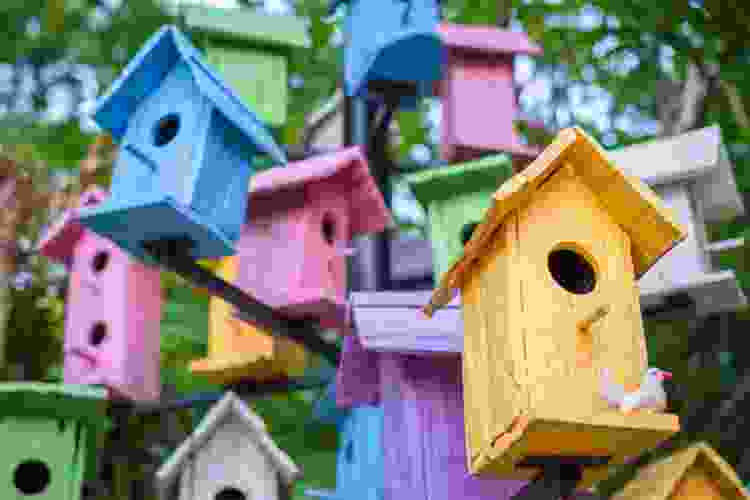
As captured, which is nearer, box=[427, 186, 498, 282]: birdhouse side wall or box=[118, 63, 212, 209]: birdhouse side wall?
box=[118, 63, 212, 209]: birdhouse side wall

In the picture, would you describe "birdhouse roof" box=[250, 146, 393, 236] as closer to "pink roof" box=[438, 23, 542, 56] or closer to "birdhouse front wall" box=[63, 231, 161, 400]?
"pink roof" box=[438, 23, 542, 56]

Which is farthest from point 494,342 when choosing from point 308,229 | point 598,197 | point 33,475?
point 33,475

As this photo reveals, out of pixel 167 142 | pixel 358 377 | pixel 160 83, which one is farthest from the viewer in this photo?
pixel 160 83

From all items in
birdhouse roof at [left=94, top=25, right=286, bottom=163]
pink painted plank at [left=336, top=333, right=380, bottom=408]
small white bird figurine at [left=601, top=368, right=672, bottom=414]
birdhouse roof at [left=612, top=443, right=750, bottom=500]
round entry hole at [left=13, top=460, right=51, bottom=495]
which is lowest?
birdhouse roof at [left=612, top=443, right=750, bottom=500]

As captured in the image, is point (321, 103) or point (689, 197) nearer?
point (689, 197)

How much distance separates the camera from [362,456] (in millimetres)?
4297

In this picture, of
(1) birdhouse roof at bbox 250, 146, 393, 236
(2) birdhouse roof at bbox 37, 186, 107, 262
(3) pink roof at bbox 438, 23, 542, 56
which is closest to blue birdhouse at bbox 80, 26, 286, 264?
(1) birdhouse roof at bbox 250, 146, 393, 236

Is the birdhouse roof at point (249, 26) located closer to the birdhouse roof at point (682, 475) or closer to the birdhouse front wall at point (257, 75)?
the birdhouse front wall at point (257, 75)

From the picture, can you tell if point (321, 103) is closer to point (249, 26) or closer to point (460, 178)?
point (249, 26)

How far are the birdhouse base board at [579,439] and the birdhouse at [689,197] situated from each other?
4.61 ft

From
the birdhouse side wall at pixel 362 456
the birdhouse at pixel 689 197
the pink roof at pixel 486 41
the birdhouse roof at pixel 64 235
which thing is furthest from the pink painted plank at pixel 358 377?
the birdhouse roof at pixel 64 235

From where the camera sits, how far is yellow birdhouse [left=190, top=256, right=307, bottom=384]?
16.6 ft

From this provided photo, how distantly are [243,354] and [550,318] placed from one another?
2.02 m

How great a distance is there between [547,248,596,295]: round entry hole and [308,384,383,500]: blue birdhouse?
0.92 meters
